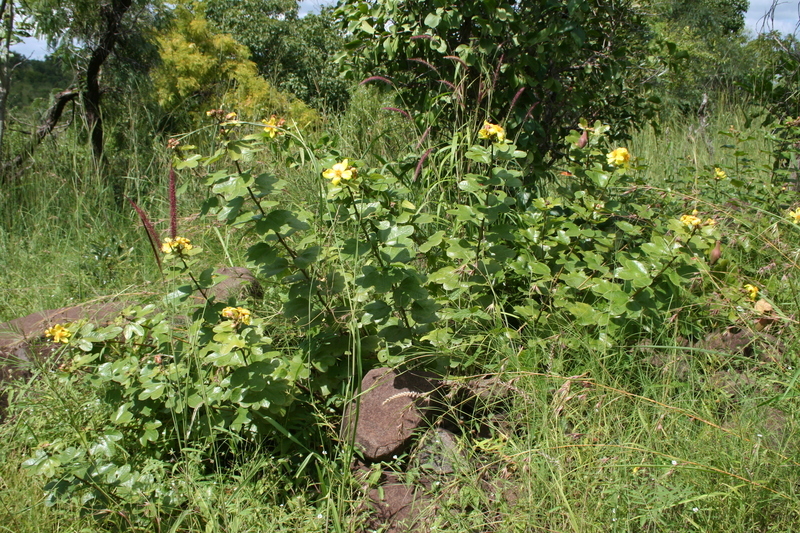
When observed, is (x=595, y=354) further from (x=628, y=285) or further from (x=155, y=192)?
(x=155, y=192)

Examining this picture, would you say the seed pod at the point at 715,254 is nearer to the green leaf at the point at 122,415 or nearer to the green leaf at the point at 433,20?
the green leaf at the point at 433,20

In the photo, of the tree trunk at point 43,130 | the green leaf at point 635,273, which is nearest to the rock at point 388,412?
the green leaf at point 635,273

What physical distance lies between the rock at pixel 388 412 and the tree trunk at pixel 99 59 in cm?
353

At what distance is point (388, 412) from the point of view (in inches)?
69.9

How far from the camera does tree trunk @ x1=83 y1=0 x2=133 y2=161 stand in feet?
14.3

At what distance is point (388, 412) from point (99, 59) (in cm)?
396

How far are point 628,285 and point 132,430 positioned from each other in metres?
1.67

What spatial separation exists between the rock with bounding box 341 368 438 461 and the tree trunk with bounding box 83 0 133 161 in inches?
139

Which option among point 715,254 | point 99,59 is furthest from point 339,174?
point 99,59

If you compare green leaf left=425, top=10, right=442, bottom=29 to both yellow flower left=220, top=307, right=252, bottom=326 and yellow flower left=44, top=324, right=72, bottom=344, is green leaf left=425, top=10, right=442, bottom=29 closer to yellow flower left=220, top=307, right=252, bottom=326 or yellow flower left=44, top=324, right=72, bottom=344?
yellow flower left=220, top=307, right=252, bottom=326

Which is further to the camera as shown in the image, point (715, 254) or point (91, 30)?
point (91, 30)

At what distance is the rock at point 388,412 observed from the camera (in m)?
1.70

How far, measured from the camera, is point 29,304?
2.94 m

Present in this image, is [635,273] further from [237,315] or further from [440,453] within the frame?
[237,315]
